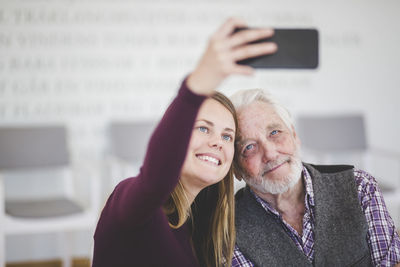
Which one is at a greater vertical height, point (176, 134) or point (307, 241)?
point (176, 134)

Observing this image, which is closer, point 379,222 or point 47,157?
point 379,222

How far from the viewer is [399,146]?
4.43 meters

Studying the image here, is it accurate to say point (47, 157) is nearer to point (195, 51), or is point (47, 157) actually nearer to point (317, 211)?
point (195, 51)

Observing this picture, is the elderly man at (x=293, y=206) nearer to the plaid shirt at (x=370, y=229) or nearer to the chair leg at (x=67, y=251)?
the plaid shirt at (x=370, y=229)

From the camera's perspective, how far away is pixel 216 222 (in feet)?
4.61

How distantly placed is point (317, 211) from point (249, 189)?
24cm

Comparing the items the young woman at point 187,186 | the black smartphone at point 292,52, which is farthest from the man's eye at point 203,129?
the black smartphone at point 292,52

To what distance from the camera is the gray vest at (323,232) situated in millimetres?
1432

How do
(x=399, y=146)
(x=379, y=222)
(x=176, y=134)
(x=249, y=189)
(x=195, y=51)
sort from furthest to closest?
(x=399, y=146), (x=195, y=51), (x=249, y=189), (x=379, y=222), (x=176, y=134)

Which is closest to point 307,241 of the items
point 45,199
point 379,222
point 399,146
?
point 379,222

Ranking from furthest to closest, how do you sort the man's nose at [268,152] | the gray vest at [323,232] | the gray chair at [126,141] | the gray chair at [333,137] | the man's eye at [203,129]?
1. the gray chair at [333,137]
2. the gray chair at [126,141]
3. the man's nose at [268,152]
4. the gray vest at [323,232]
5. the man's eye at [203,129]

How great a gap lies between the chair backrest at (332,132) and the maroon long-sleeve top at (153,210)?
2836 millimetres

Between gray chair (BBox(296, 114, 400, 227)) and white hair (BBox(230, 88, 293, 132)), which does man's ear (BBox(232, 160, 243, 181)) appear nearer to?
white hair (BBox(230, 88, 293, 132))

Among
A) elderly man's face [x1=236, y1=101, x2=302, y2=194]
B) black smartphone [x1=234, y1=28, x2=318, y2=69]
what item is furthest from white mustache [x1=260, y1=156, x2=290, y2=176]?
black smartphone [x1=234, y1=28, x2=318, y2=69]
